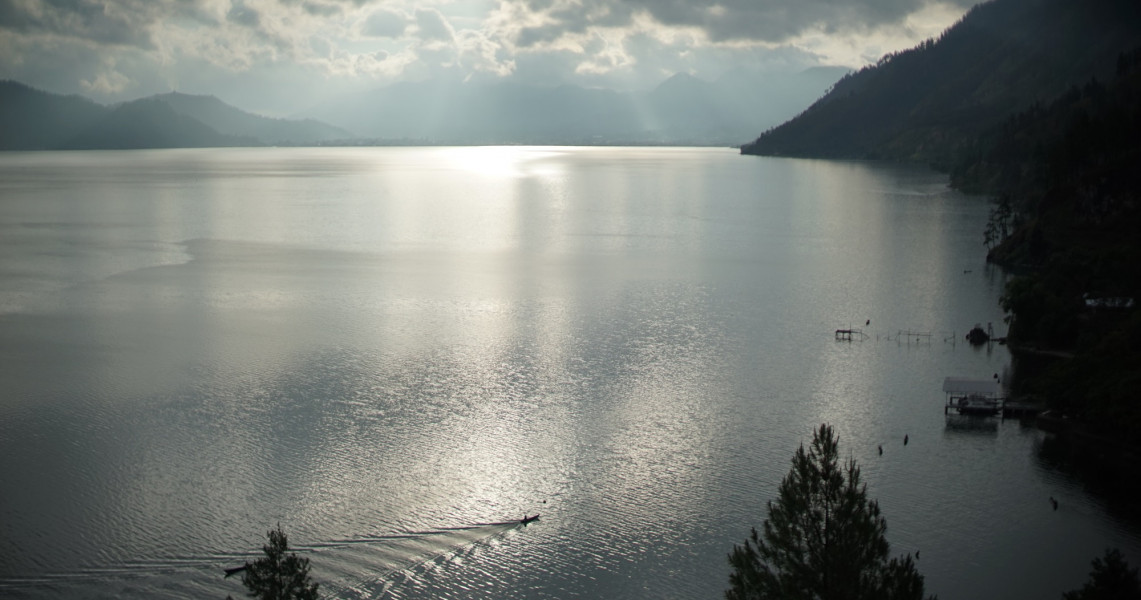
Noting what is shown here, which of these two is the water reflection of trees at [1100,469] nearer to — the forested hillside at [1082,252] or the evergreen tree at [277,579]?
the forested hillside at [1082,252]

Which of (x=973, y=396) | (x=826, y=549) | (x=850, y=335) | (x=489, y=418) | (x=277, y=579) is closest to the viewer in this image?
(x=826, y=549)

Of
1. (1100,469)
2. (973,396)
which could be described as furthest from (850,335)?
(1100,469)

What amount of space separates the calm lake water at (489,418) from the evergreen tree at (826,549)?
233 inches

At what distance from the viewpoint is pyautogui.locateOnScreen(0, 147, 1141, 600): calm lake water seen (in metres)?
25.6

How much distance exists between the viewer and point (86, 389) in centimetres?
3891

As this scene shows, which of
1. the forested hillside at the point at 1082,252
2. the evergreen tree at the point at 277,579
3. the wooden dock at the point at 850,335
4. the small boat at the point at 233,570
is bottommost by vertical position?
the small boat at the point at 233,570

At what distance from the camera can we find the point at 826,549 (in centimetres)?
1825

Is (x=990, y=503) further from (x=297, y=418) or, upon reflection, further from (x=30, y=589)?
(x=30, y=589)

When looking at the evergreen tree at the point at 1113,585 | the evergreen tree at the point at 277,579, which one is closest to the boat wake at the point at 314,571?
the evergreen tree at the point at 277,579

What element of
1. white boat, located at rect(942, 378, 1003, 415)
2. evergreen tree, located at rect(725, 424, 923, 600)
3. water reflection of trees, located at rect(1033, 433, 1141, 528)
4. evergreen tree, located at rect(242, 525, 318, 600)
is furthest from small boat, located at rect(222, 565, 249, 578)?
white boat, located at rect(942, 378, 1003, 415)

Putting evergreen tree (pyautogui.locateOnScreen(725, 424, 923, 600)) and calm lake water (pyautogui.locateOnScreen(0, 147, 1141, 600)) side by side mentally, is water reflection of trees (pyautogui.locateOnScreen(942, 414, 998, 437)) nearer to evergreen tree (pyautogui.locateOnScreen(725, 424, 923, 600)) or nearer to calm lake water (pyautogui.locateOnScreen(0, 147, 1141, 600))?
calm lake water (pyautogui.locateOnScreen(0, 147, 1141, 600))

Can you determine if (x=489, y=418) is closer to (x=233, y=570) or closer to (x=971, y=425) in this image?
(x=233, y=570)

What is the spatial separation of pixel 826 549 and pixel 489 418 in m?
19.2

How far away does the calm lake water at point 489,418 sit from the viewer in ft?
84.1
